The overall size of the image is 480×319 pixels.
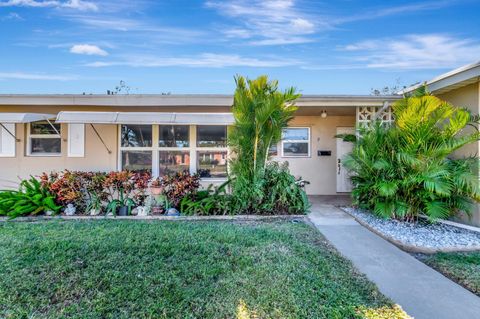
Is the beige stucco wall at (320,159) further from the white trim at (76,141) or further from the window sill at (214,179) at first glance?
the white trim at (76,141)

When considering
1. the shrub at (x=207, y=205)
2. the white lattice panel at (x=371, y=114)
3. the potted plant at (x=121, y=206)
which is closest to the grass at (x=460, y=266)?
the shrub at (x=207, y=205)

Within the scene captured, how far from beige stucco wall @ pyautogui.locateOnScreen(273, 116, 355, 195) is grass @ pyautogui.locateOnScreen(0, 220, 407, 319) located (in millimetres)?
4976

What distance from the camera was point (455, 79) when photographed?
19.0ft

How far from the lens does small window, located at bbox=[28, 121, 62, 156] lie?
321 inches

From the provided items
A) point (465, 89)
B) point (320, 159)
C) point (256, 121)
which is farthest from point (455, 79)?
point (320, 159)

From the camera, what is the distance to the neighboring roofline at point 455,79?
5.29 meters

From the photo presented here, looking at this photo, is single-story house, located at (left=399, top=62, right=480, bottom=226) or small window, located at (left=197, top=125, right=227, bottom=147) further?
small window, located at (left=197, top=125, right=227, bottom=147)

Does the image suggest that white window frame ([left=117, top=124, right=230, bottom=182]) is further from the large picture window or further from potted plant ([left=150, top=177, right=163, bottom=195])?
potted plant ([left=150, top=177, right=163, bottom=195])

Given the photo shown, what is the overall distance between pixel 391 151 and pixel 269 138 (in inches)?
110

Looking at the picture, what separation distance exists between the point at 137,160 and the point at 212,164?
2.31 metres

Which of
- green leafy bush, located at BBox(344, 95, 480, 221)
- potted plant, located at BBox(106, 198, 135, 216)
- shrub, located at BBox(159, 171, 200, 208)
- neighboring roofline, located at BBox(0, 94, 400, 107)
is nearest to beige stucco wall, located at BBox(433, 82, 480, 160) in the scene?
green leafy bush, located at BBox(344, 95, 480, 221)

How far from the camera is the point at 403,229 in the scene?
5.42 m

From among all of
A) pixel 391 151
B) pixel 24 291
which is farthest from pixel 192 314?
pixel 391 151

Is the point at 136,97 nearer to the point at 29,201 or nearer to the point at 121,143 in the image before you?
the point at 121,143
